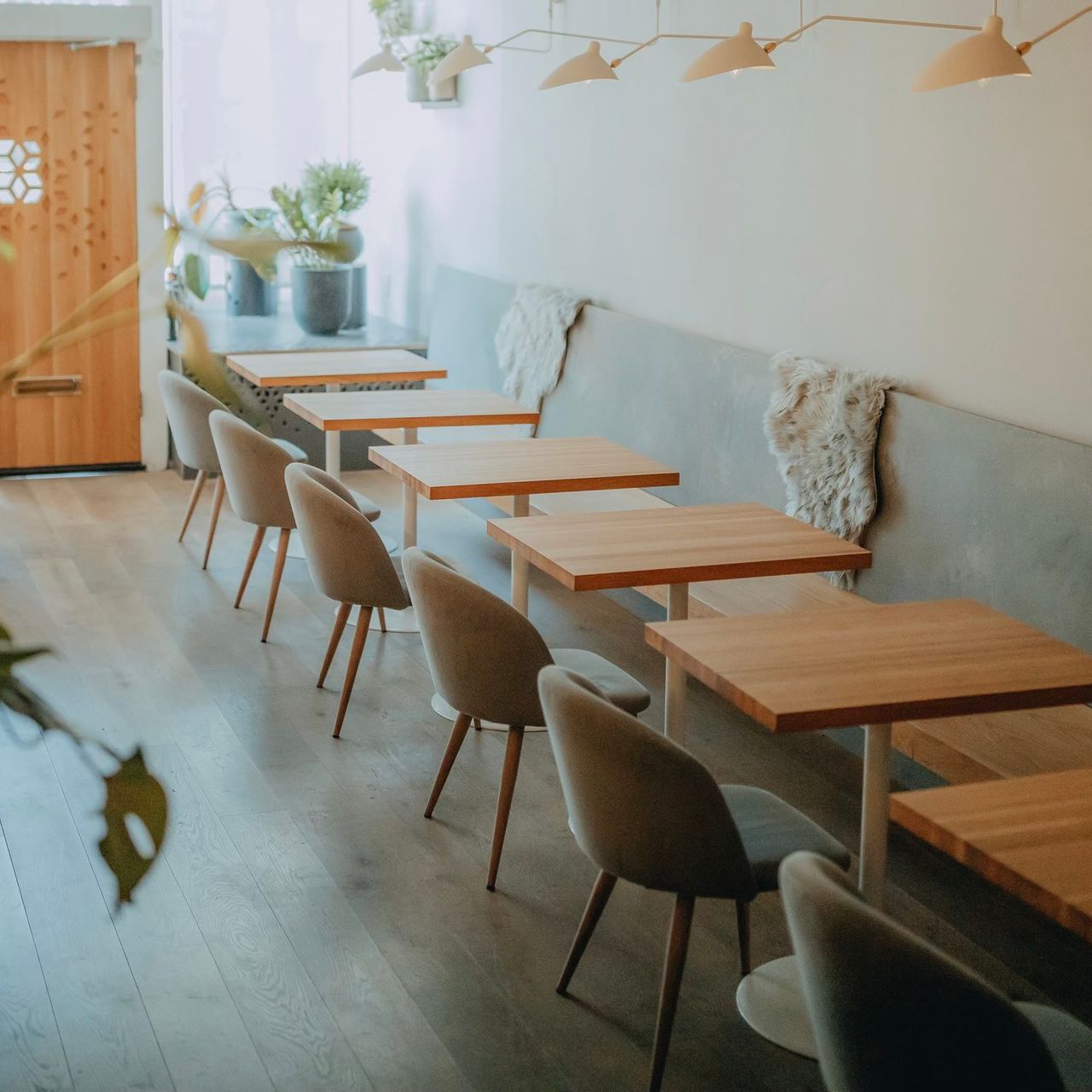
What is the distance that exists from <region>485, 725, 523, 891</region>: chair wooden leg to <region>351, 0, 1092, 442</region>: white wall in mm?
1696

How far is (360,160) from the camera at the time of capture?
905 cm

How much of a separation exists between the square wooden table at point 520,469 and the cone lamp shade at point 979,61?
161 centimetres

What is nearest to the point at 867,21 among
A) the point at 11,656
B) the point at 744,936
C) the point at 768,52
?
the point at 768,52

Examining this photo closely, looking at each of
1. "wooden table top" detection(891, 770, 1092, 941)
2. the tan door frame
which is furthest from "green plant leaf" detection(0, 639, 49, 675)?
the tan door frame

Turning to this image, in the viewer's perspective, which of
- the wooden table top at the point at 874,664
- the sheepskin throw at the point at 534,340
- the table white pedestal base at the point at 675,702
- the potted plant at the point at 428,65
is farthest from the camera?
the potted plant at the point at 428,65

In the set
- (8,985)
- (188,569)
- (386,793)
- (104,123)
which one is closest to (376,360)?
(188,569)

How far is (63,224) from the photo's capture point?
24.2 ft

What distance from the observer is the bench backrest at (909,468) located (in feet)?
12.0

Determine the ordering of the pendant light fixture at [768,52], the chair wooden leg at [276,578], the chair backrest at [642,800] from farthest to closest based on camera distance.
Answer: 1. the chair wooden leg at [276,578]
2. the pendant light fixture at [768,52]
3. the chair backrest at [642,800]

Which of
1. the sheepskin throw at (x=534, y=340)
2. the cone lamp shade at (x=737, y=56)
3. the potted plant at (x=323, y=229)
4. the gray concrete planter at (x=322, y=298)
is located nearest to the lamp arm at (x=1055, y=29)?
the cone lamp shade at (x=737, y=56)

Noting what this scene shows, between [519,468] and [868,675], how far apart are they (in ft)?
6.57

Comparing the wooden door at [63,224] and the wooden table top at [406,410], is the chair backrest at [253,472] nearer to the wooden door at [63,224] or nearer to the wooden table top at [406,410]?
the wooden table top at [406,410]

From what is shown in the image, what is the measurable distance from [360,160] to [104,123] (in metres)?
2.04

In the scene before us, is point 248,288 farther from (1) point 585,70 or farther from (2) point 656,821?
(2) point 656,821
